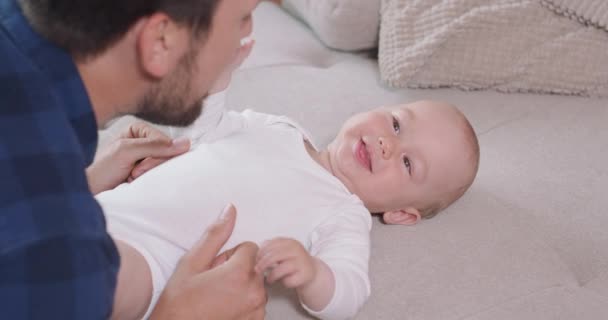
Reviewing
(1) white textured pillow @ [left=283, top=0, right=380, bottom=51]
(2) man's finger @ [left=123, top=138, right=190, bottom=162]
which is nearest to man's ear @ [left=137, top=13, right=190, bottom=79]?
(2) man's finger @ [left=123, top=138, right=190, bottom=162]

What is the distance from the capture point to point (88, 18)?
0.78 metres

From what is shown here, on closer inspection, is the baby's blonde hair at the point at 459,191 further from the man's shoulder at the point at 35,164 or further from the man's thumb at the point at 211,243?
the man's shoulder at the point at 35,164

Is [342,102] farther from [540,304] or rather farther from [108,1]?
[108,1]

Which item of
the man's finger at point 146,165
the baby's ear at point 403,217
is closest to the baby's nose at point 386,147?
the baby's ear at point 403,217

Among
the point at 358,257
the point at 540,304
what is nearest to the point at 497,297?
the point at 540,304

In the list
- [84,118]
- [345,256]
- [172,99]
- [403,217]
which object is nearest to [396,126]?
[403,217]

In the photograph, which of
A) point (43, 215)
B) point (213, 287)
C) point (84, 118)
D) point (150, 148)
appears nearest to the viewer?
point (43, 215)

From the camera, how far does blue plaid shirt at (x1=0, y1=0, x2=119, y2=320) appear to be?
673mm

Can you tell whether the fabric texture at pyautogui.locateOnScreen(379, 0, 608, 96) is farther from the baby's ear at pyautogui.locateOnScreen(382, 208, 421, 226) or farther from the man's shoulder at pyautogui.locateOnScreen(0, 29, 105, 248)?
the man's shoulder at pyautogui.locateOnScreen(0, 29, 105, 248)

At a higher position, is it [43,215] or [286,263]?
[43,215]

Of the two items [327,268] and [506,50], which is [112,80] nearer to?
[327,268]

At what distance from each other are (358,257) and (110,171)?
1.54 feet

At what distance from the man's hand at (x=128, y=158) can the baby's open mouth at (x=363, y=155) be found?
304mm

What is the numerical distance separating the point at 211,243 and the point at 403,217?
39 centimetres
